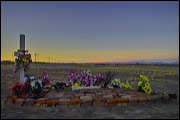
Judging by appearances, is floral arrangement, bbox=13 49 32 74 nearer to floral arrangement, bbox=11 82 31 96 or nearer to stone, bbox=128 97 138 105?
floral arrangement, bbox=11 82 31 96

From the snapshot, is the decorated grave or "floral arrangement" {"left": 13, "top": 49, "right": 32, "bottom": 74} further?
"floral arrangement" {"left": 13, "top": 49, "right": 32, "bottom": 74}

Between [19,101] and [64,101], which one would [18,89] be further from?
[64,101]

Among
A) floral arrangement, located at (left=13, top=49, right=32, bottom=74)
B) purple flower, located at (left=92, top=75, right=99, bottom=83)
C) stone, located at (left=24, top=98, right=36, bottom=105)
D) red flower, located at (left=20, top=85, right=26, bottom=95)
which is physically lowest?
stone, located at (left=24, top=98, right=36, bottom=105)

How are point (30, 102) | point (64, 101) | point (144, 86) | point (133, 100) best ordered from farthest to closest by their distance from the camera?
point (144, 86) < point (133, 100) < point (30, 102) < point (64, 101)

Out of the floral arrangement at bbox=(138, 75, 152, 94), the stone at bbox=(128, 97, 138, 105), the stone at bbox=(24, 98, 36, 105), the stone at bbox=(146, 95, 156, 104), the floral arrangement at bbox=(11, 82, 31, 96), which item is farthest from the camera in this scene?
the floral arrangement at bbox=(138, 75, 152, 94)

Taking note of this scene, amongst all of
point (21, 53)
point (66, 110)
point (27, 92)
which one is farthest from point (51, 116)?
point (21, 53)

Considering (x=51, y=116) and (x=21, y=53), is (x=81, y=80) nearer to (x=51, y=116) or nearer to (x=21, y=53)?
(x=21, y=53)

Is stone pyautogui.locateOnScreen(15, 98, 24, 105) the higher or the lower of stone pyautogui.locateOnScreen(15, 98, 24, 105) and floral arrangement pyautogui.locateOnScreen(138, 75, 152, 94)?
the lower

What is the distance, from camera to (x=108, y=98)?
620 centimetres

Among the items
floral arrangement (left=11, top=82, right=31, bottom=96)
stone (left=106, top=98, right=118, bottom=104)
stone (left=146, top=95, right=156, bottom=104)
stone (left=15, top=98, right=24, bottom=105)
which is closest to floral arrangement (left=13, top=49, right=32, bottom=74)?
floral arrangement (left=11, top=82, right=31, bottom=96)

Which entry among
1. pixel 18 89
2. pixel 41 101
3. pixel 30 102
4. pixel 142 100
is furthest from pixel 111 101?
pixel 18 89

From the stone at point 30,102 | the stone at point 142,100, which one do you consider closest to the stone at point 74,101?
the stone at point 30,102

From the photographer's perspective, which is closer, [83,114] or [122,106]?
[83,114]

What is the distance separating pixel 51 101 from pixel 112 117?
191 cm
